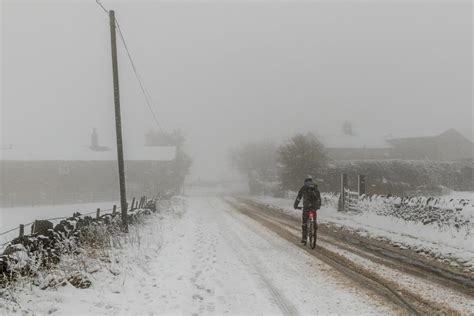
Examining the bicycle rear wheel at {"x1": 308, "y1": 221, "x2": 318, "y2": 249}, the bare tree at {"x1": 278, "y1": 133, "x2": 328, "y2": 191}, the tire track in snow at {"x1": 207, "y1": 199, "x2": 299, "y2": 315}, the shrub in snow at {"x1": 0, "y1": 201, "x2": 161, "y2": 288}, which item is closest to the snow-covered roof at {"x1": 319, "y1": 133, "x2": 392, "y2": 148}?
the bare tree at {"x1": 278, "y1": 133, "x2": 328, "y2": 191}

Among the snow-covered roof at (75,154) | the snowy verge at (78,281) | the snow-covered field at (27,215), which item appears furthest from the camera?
the snow-covered roof at (75,154)

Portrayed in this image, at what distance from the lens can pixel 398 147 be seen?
8088 cm

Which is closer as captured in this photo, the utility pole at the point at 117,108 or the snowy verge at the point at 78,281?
the snowy verge at the point at 78,281

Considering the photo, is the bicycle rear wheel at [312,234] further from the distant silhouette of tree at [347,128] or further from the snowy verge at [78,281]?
the distant silhouette of tree at [347,128]

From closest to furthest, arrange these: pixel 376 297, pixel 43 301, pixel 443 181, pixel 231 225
→ pixel 43 301 → pixel 376 297 → pixel 231 225 → pixel 443 181

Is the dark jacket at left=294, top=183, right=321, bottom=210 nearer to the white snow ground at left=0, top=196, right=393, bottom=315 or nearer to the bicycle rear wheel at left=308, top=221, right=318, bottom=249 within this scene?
the bicycle rear wheel at left=308, top=221, right=318, bottom=249

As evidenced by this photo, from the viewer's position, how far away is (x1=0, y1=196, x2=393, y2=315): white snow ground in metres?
6.23

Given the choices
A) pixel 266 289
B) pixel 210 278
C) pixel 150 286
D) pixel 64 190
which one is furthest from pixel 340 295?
pixel 64 190

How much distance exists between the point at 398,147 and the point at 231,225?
71.1 metres

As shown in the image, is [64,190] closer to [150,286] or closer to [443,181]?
[443,181]

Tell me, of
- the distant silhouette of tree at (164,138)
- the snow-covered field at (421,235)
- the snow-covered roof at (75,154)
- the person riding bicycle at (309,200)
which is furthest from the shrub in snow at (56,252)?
the distant silhouette of tree at (164,138)

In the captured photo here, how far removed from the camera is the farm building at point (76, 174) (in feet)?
178

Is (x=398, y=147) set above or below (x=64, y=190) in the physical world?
above

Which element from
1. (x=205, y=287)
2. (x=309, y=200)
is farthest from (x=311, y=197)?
(x=205, y=287)
